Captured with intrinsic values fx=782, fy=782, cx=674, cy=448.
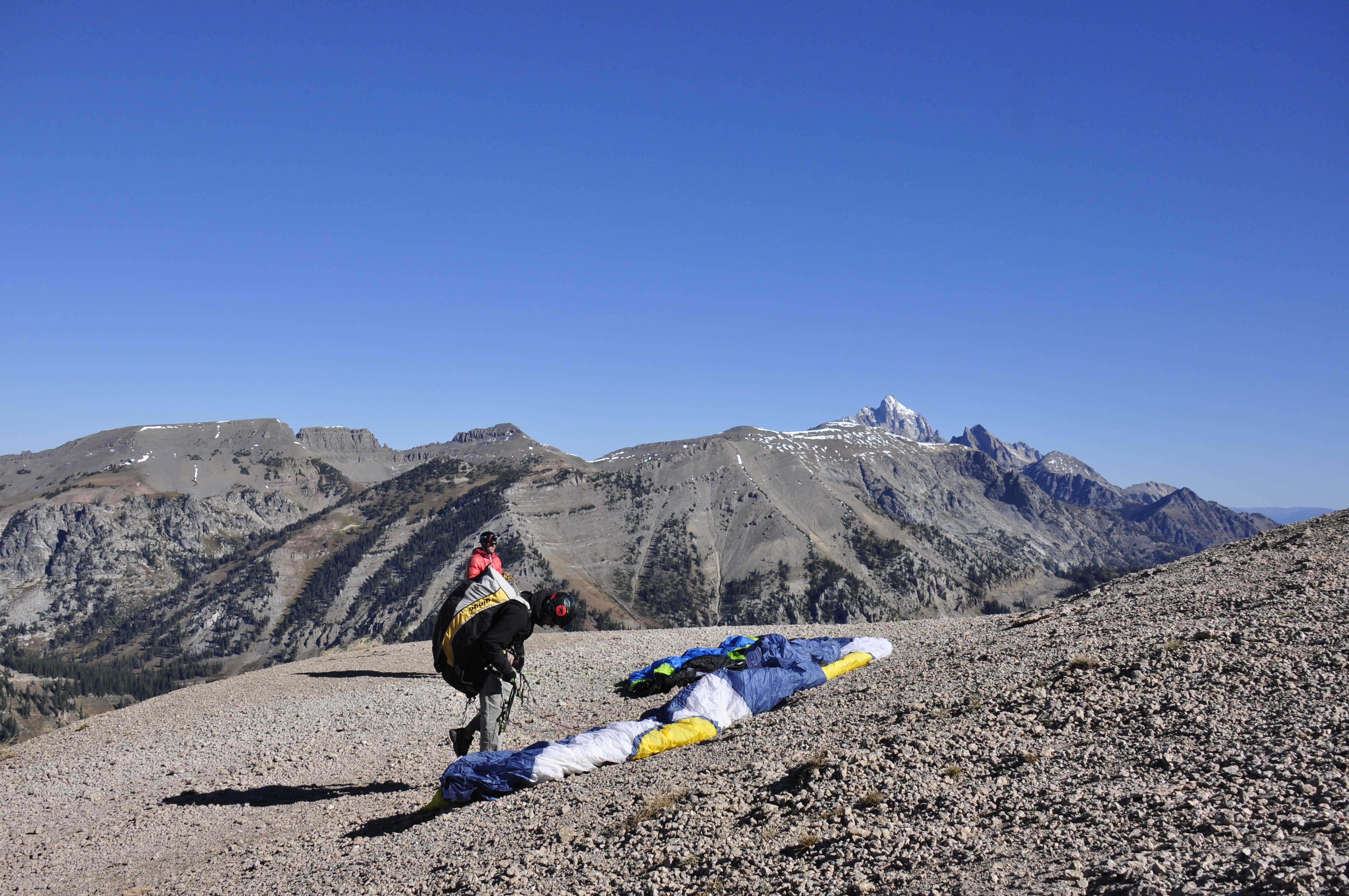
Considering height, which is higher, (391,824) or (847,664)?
(847,664)

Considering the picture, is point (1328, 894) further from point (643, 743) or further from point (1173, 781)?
point (643, 743)

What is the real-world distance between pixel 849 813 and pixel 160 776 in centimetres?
1170

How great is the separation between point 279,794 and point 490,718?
3783mm

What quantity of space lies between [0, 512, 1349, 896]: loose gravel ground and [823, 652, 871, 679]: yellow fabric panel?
2.62ft

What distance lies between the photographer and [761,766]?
26.3 feet

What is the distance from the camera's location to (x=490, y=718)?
32.9 ft

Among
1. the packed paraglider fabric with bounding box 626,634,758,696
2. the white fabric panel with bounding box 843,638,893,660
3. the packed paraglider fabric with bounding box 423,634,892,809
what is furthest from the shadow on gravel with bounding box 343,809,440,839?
the white fabric panel with bounding box 843,638,893,660

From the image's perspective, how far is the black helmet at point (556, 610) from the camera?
987cm

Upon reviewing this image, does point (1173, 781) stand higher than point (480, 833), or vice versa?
point (1173, 781)

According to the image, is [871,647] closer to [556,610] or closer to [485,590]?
[556,610]

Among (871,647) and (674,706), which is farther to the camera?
(871,647)

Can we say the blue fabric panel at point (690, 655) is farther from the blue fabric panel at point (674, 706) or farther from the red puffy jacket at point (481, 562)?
the red puffy jacket at point (481, 562)

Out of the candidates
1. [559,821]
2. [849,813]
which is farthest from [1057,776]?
[559,821]

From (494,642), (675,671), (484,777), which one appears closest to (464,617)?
(494,642)
